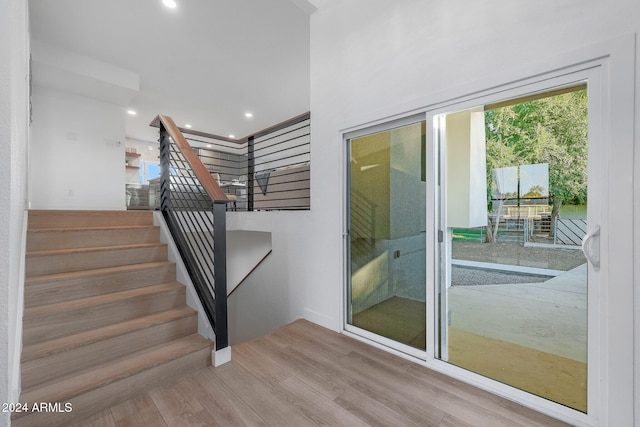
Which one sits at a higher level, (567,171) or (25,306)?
(567,171)

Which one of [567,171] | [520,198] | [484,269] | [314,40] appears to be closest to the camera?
[567,171]

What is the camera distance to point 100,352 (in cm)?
177

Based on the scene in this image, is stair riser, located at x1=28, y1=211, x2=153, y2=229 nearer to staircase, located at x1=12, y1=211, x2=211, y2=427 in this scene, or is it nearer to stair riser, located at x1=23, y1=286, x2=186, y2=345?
staircase, located at x1=12, y1=211, x2=211, y2=427

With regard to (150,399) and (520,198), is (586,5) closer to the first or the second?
(520,198)

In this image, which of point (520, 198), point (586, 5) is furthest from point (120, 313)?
point (586, 5)

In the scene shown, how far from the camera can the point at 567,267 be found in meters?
1.59

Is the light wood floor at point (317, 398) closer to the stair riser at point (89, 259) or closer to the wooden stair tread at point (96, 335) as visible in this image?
the wooden stair tread at point (96, 335)

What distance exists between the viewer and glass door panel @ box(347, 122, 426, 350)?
6.98 feet

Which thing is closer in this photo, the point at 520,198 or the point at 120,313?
the point at 520,198

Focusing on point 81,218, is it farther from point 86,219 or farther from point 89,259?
point 89,259

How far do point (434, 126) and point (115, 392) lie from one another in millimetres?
2618

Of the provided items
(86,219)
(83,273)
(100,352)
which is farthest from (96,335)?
(86,219)

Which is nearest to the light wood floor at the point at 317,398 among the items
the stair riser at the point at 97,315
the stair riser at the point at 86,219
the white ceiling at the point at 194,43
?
the stair riser at the point at 97,315

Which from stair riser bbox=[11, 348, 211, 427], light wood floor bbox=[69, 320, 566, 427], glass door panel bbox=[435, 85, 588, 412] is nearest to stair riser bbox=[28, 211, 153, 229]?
stair riser bbox=[11, 348, 211, 427]
